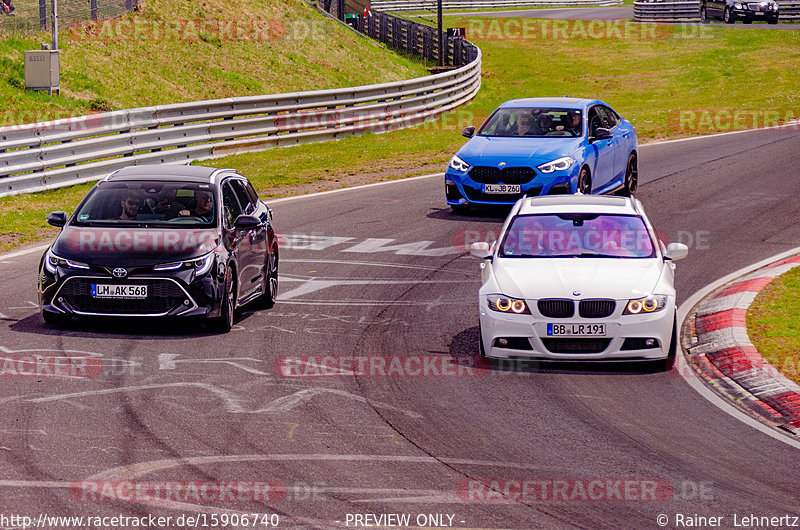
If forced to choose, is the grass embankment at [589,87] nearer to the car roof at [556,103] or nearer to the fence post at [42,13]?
the car roof at [556,103]

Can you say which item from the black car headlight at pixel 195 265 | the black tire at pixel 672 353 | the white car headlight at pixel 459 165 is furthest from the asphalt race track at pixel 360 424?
the white car headlight at pixel 459 165

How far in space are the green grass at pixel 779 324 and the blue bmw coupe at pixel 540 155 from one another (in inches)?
195

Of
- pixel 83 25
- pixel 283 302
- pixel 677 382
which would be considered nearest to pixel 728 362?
pixel 677 382

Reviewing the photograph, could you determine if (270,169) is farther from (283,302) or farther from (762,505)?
(762,505)

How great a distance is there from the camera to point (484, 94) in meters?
42.1

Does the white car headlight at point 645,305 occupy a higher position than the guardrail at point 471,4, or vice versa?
the white car headlight at point 645,305

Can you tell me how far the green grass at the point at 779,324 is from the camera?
10867 mm

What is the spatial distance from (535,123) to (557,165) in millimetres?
1657

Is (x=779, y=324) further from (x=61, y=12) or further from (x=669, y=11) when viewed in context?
(x=669, y=11)

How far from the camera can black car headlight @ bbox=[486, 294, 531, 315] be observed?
10791mm

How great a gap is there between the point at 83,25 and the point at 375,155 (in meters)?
11.0

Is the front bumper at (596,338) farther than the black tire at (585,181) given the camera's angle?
No

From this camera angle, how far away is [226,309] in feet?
39.2

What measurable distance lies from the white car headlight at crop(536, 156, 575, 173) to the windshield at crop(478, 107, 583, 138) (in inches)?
41.6
